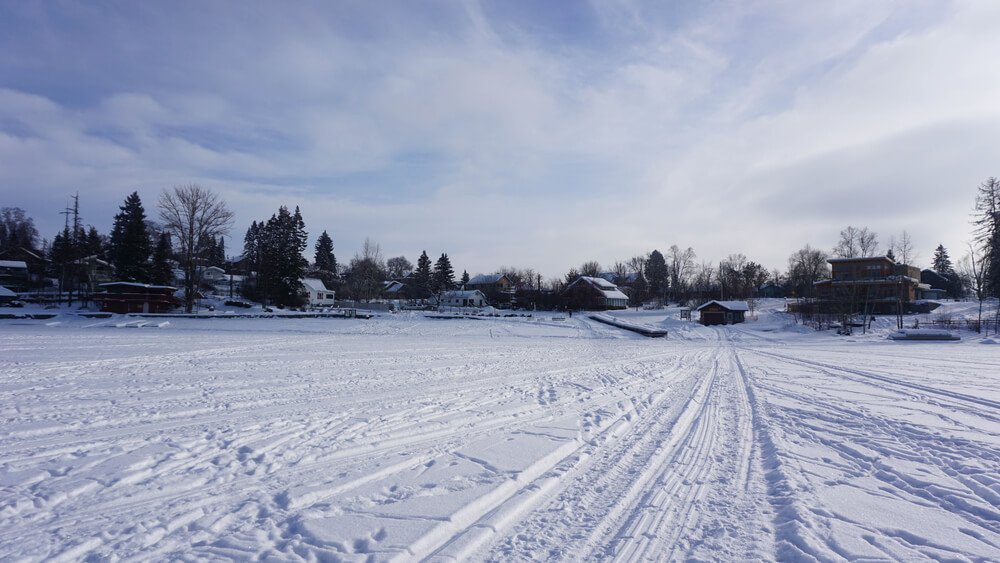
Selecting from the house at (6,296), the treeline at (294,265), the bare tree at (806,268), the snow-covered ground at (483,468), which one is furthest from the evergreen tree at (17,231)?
the bare tree at (806,268)

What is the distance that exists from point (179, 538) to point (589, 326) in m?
47.9

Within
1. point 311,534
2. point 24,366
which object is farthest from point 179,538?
point 24,366

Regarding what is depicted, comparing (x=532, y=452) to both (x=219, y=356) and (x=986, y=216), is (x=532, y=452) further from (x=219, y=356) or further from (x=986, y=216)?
(x=986, y=216)

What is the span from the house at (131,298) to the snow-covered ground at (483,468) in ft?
131

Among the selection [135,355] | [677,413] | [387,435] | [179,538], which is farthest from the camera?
[135,355]

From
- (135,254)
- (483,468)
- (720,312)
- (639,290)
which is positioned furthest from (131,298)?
(639,290)

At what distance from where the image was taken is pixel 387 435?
8.27 metres

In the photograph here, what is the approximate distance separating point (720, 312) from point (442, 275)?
54.8 meters

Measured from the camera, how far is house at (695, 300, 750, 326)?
60812 mm

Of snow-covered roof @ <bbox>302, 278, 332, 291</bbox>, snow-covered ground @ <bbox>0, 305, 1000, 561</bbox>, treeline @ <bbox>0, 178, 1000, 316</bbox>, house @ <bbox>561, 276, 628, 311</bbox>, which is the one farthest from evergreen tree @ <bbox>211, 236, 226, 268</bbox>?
snow-covered ground @ <bbox>0, 305, 1000, 561</bbox>

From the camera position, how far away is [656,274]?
125250 millimetres

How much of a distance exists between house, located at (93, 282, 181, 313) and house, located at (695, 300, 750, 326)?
2395 inches

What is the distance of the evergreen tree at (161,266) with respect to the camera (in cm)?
5812

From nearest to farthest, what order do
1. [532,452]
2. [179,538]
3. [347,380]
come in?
1. [179,538]
2. [532,452]
3. [347,380]
